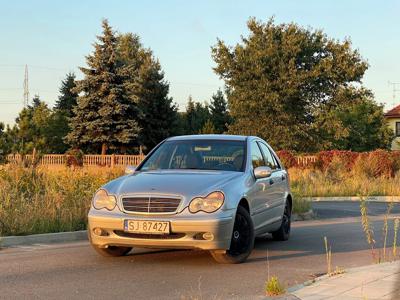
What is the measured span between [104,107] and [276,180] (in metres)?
35.9

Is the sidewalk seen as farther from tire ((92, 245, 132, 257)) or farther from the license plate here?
tire ((92, 245, 132, 257))

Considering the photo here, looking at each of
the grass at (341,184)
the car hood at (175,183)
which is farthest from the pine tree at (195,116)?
the car hood at (175,183)

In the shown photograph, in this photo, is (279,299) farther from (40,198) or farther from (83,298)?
(40,198)

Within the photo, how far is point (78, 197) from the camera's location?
40.7 ft

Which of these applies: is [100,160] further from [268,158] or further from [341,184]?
[268,158]

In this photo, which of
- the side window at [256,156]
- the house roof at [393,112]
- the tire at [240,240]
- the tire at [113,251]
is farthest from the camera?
the house roof at [393,112]

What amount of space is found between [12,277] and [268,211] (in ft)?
12.7

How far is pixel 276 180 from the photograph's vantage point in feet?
32.9

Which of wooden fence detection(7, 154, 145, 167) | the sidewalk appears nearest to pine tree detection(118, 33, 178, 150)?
wooden fence detection(7, 154, 145, 167)

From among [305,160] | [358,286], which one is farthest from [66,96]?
[358,286]

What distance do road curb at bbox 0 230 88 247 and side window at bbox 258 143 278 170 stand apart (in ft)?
11.0

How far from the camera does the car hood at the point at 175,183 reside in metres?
7.67

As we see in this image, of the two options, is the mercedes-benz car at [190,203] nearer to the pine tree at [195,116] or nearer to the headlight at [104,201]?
the headlight at [104,201]

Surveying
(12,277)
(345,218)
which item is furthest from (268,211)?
(345,218)
